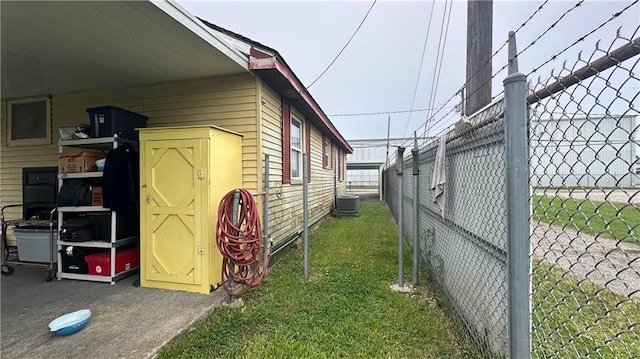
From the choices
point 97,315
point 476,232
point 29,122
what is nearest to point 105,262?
point 97,315

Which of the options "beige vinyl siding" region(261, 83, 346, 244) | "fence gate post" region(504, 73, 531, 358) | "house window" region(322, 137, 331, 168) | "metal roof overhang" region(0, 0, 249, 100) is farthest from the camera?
"house window" region(322, 137, 331, 168)

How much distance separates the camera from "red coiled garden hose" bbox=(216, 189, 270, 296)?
3.28 metres

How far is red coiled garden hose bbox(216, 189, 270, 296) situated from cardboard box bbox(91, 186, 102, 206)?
76.2 inches

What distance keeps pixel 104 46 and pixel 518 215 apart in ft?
13.8

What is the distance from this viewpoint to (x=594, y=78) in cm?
107

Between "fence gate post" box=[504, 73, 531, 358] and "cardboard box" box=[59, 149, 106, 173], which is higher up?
"cardboard box" box=[59, 149, 106, 173]

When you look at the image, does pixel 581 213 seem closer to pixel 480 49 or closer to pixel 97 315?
pixel 480 49

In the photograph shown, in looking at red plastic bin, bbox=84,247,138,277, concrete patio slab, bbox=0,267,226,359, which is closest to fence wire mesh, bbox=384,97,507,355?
concrete patio slab, bbox=0,267,226,359

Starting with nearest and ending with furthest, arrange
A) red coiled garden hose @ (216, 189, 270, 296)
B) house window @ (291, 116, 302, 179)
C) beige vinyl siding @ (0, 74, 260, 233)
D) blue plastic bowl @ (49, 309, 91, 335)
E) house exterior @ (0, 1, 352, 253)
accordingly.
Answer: blue plastic bowl @ (49, 309, 91, 335) → house exterior @ (0, 1, 352, 253) → red coiled garden hose @ (216, 189, 270, 296) → beige vinyl siding @ (0, 74, 260, 233) → house window @ (291, 116, 302, 179)

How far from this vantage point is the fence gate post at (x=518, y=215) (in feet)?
3.85

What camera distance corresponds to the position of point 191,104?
14.5ft

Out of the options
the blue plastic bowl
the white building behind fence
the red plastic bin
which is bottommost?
the blue plastic bowl

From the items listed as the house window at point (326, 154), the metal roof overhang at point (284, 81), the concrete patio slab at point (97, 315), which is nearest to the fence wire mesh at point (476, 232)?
the metal roof overhang at point (284, 81)

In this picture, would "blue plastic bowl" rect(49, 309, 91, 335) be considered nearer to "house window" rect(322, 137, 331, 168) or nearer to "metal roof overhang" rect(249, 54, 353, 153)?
"metal roof overhang" rect(249, 54, 353, 153)
